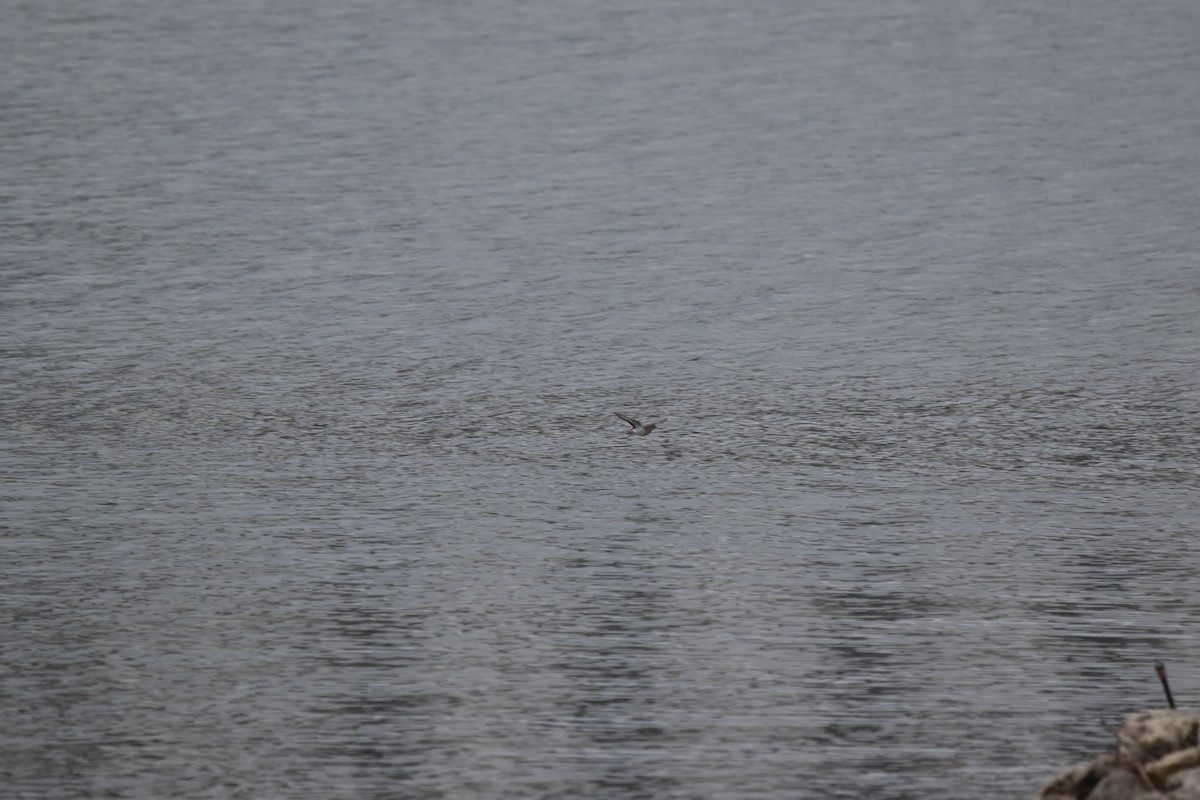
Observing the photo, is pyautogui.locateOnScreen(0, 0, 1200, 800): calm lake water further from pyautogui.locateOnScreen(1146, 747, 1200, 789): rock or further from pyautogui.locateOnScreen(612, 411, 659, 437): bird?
pyautogui.locateOnScreen(1146, 747, 1200, 789): rock

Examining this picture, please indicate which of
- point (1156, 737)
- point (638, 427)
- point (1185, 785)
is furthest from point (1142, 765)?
point (638, 427)

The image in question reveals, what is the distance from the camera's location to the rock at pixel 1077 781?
4211 millimetres

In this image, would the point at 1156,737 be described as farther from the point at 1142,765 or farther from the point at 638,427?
the point at 638,427

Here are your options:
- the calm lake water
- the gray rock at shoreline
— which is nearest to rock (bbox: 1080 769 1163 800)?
the gray rock at shoreline

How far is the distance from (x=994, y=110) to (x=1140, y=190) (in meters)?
1.65

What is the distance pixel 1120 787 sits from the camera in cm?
410

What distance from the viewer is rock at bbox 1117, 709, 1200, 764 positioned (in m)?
4.24

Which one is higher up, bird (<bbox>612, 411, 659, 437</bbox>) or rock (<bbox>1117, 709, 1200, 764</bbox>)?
rock (<bbox>1117, 709, 1200, 764</bbox>)

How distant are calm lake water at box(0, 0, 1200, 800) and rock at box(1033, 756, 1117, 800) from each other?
362mm

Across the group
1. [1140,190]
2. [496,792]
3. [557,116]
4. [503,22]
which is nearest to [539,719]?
[496,792]

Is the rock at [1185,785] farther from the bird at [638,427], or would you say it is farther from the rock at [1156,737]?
the bird at [638,427]

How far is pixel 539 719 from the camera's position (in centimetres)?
507

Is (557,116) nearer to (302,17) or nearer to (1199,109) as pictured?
(302,17)

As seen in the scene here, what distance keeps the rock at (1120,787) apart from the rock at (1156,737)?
0.09 m
